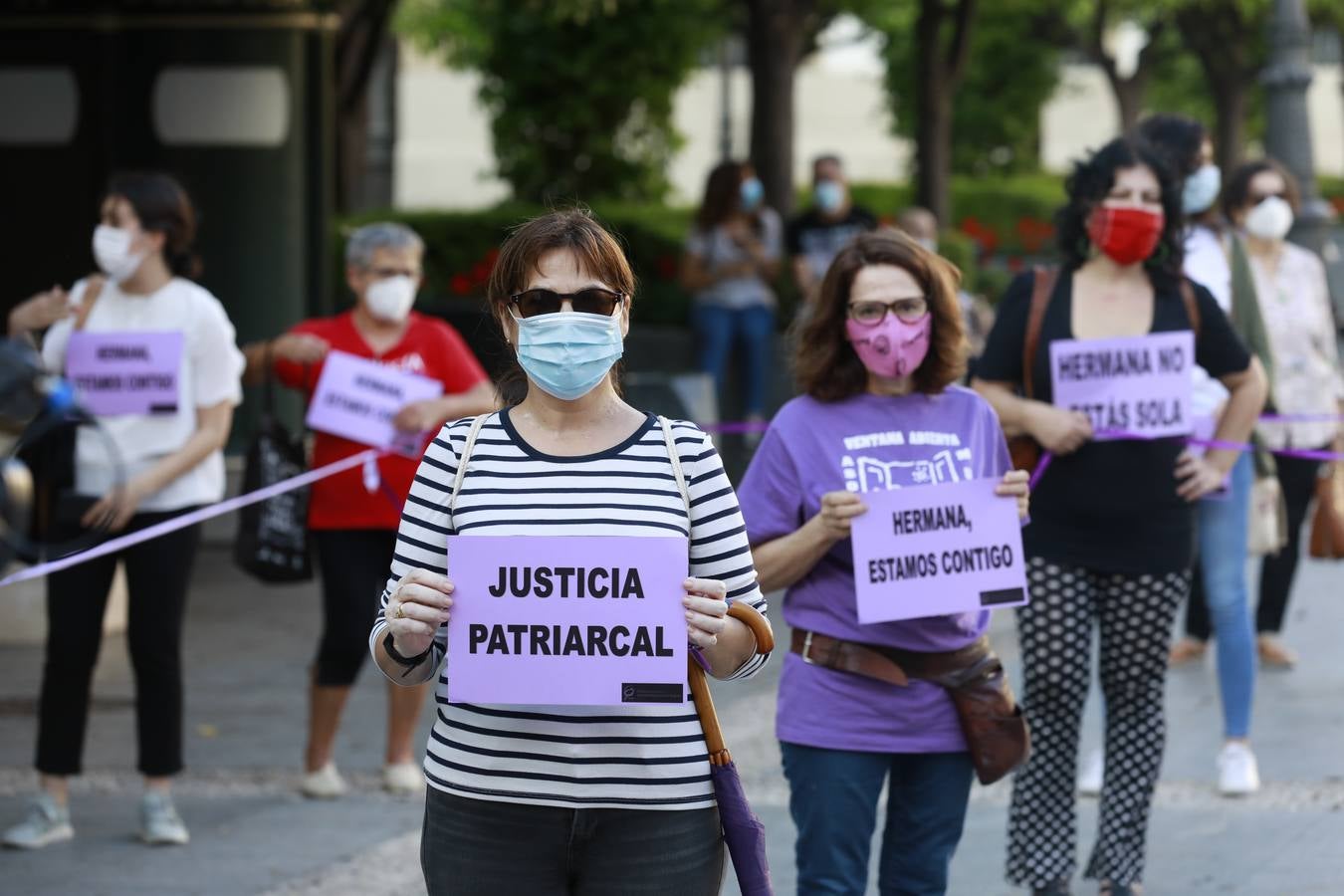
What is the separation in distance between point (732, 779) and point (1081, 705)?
7.93ft

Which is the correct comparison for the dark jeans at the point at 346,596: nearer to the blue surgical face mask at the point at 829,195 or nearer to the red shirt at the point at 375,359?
the red shirt at the point at 375,359

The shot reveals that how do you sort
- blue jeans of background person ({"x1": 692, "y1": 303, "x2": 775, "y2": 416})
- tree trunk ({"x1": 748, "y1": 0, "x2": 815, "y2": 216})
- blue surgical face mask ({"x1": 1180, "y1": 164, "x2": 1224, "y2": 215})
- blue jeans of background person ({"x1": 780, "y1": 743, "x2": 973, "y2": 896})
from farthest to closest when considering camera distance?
tree trunk ({"x1": 748, "y1": 0, "x2": 815, "y2": 216}) → blue jeans of background person ({"x1": 692, "y1": 303, "x2": 775, "y2": 416}) → blue surgical face mask ({"x1": 1180, "y1": 164, "x2": 1224, "y2": 215}) → blue jeans of background person ({"x1": 780, "y1": 743, "x2": 973, "y2": 896})

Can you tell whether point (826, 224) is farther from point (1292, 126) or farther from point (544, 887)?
point (544, 887)

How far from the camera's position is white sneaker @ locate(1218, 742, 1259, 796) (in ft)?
22.5

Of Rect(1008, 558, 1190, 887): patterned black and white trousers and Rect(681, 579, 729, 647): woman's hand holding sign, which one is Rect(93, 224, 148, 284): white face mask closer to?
Rect(1008, 558, 1190, 887): patterned black and white trousers

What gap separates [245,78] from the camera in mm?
12703

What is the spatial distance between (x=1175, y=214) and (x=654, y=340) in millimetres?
9583

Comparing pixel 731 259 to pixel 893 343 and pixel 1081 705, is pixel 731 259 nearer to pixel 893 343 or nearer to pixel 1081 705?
pixel 1081 705

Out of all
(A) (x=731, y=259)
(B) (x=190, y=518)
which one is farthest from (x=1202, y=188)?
(A) (x=731, y=259)

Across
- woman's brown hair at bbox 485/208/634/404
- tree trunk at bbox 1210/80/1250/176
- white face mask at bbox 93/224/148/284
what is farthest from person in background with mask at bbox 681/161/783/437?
tree trunk at bbox 1210/80/1250/176

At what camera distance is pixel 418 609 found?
131 inches

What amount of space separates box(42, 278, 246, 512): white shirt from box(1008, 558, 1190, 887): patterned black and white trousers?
2408mm

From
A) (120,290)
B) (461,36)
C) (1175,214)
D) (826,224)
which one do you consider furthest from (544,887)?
(461,36)

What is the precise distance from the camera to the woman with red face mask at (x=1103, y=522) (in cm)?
555
